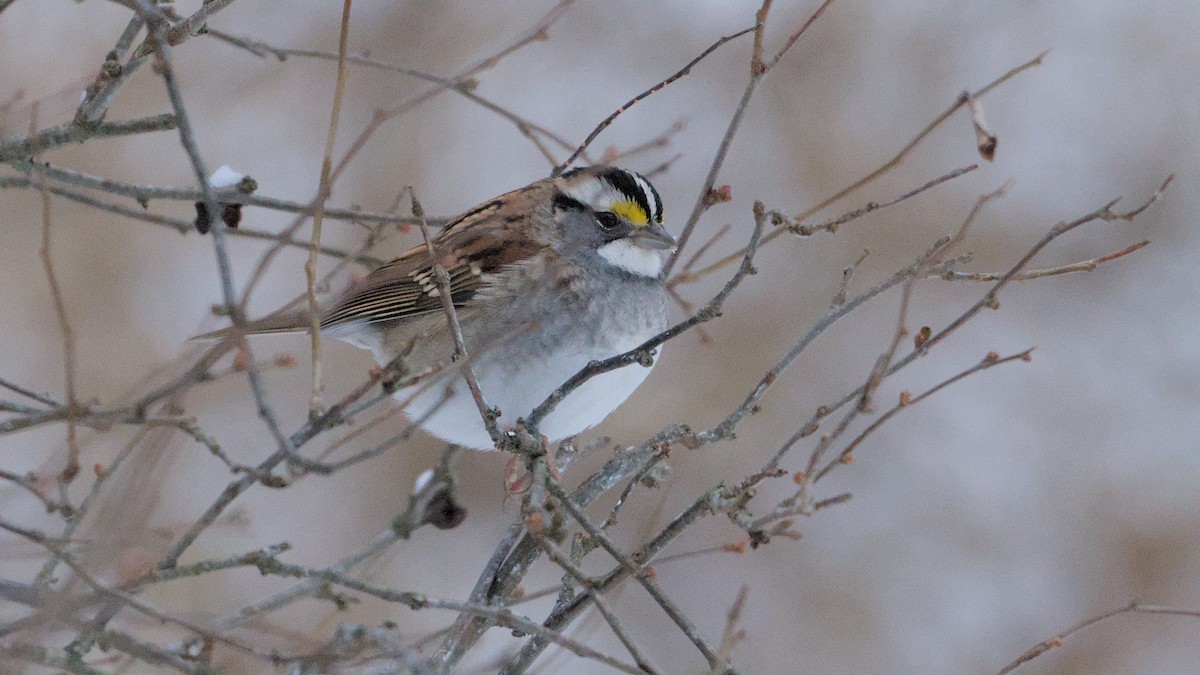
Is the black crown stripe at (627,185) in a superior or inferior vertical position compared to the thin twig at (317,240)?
superior

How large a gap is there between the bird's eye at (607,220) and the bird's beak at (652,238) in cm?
10

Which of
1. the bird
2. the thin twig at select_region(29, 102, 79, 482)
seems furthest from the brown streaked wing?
the thin twig at select_region(29, 102, 79, 482)

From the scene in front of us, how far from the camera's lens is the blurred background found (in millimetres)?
7973

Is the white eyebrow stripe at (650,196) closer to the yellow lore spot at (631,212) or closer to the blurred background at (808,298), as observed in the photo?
the yellow lore spot at (631,212)

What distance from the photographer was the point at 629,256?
470cm

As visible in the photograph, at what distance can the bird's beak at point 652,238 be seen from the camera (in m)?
4.62

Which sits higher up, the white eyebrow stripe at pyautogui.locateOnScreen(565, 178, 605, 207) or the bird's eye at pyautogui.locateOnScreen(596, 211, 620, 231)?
the white eyebrow stripe at pyautogui.locateOnScreen(565, 178, 605, 207)

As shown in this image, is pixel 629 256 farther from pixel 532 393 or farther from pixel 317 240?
pixel 317 240

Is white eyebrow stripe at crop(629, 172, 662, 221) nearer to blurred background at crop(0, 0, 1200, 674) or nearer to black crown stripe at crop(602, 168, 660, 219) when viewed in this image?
black crown stripe at crop(602, 168, 660, 219)

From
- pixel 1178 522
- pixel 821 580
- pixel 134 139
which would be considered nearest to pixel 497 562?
pixel 821 580

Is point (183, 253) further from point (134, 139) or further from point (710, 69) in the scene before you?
point (710, 69)

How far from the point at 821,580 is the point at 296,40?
5609mm

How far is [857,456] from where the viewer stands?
27.1 ft

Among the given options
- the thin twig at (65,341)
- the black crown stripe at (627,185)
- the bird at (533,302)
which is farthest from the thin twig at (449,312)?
the black crown stripe at (627,185)
